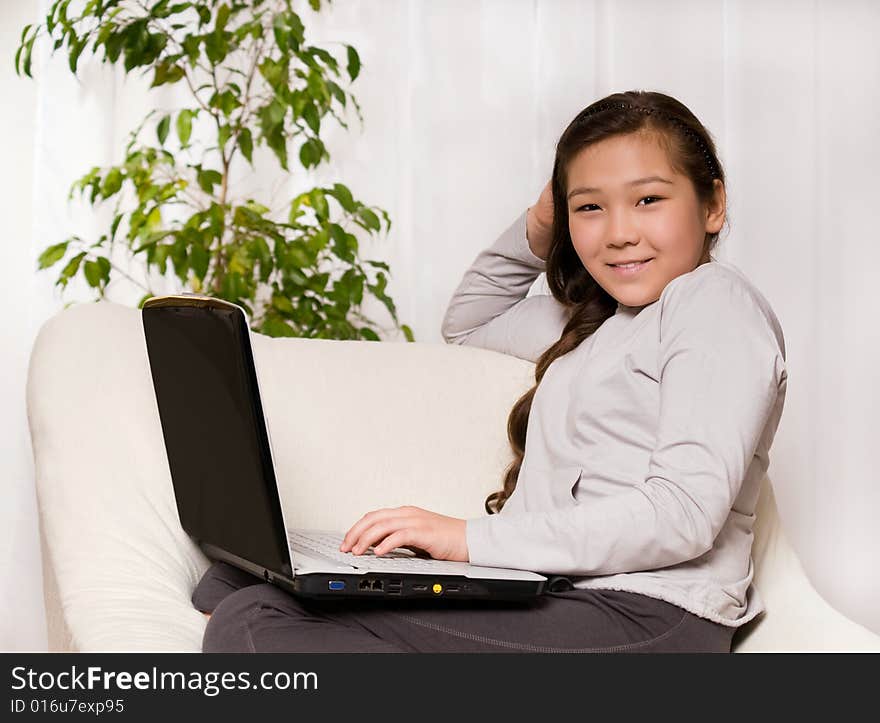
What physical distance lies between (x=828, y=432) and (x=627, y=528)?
1484mm

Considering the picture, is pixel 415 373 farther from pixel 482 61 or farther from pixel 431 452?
pixel 482 61

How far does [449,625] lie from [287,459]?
17.6 inches

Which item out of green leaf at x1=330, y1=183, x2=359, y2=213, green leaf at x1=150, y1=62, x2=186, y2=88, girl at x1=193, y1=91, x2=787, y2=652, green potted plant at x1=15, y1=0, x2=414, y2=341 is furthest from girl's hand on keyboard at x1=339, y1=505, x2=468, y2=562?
green leaf at x1=150, y1=62, x2=186, y2=88

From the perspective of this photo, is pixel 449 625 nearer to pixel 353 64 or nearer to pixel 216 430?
pixel 216 430

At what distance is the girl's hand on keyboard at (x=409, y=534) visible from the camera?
98 cm

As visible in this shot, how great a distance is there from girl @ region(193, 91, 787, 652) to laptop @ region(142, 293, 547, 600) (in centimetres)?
4

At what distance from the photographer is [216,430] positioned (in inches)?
39.7

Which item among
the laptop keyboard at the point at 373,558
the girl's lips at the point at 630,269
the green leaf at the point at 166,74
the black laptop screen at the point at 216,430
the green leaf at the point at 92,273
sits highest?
the green leaf at the point at 166,74

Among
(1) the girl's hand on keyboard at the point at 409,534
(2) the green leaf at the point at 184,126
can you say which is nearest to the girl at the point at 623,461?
(1) the girl's hand on keyboard at the point at 409,534

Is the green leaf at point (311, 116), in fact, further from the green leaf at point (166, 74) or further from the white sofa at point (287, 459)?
the white sofa at point (287, 459)

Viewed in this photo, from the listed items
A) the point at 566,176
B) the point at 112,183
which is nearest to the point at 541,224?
the point at 566,176

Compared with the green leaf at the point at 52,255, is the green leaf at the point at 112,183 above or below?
above

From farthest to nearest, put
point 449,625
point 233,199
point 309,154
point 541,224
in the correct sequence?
point 233,199
point 309,154
point 541,224
point 449,625

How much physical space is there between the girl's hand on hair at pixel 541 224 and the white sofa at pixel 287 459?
0.17 meters
